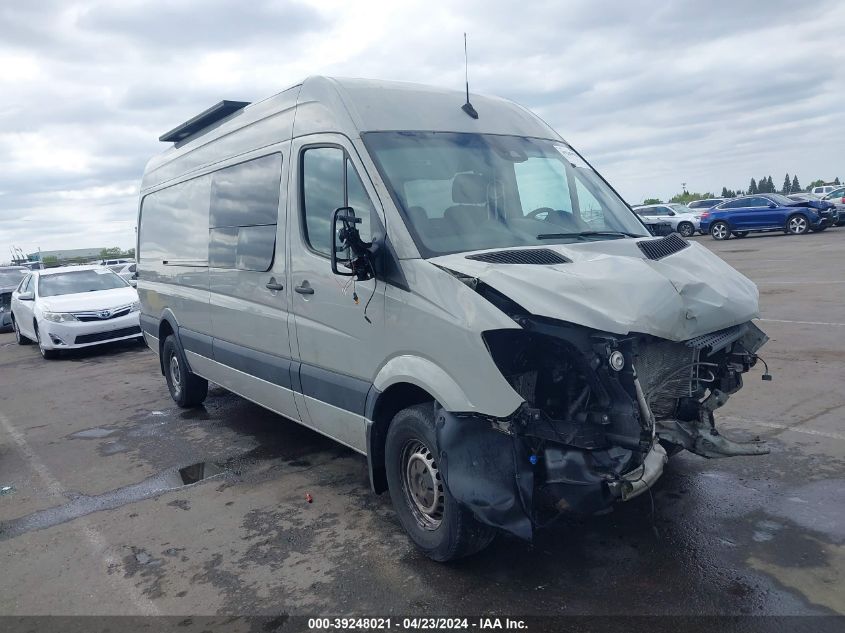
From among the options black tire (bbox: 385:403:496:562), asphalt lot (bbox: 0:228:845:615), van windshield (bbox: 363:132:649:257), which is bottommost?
asphalt lot (bbox: 0:228:845:615)

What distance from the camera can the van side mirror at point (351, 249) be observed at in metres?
3.71

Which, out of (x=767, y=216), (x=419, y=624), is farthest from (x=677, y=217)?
(x=419, y=624)

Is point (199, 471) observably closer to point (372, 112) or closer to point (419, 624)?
point (419, 624)

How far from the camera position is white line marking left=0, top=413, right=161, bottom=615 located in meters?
3.72

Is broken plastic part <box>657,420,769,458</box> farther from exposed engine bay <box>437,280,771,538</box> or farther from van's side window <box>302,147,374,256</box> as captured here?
van's side window <box>302,147,374,256</box>

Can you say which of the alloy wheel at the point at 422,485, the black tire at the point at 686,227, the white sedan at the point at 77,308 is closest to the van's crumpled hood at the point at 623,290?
the alloy wheel at the point at 422,485

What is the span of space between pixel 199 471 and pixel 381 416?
2.44 m

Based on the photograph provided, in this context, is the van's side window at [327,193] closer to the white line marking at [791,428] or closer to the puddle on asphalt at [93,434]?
the white line marking at [791,428]

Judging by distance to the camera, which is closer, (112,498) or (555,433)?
(555,433)

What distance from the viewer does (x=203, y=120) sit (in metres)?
6.72

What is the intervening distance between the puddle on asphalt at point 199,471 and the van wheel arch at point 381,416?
2046 mm

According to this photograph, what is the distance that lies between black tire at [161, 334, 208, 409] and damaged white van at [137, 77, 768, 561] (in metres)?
1.95

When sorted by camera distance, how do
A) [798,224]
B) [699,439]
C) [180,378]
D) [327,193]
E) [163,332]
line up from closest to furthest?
[699,439] < [327,193] < [180,378] < [163,332] < [798,224]

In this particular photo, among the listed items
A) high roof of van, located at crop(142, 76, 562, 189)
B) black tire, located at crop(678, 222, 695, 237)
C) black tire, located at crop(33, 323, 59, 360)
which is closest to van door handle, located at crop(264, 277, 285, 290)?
high roof of van, located at crop(142, 76, 562, 189)
